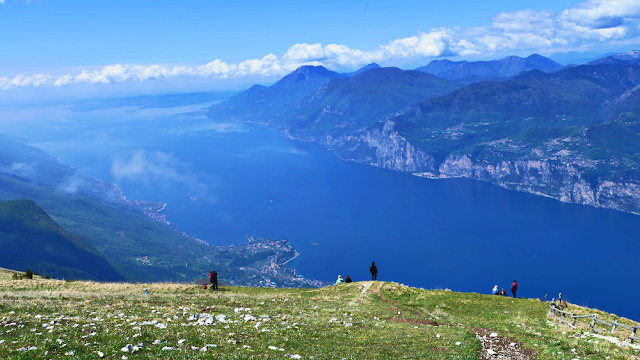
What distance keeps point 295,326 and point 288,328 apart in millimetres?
921

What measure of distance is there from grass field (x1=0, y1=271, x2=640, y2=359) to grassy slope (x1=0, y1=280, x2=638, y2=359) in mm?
63

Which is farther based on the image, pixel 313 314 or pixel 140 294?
pixel 140 294

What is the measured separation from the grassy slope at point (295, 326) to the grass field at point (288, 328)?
2.5 inches

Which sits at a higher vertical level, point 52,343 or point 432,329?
point 52,343

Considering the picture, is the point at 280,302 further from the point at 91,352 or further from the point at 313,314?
the point at 91,352

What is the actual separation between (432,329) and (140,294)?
2832cm

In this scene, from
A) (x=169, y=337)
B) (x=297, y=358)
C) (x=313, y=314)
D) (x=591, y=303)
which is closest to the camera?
(x=297, y=358)

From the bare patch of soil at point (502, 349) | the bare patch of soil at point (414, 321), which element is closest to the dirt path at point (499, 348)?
the bare patch of soil at point (502, 349)

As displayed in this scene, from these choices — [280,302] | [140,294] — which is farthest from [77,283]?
[280,302]

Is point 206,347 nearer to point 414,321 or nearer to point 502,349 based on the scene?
point 502,349

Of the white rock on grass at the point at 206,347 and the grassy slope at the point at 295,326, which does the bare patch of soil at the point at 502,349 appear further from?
the white rock on grass at the point at 206,347

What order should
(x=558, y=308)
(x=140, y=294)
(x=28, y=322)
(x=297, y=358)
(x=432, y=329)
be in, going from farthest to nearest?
(x=140, y=294)
(x=558, y=308)
(x=432, y=329)
(x=28, y=322)
(x=297, y=358)

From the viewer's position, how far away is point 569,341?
25375 mm

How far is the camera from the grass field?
18.2 m
